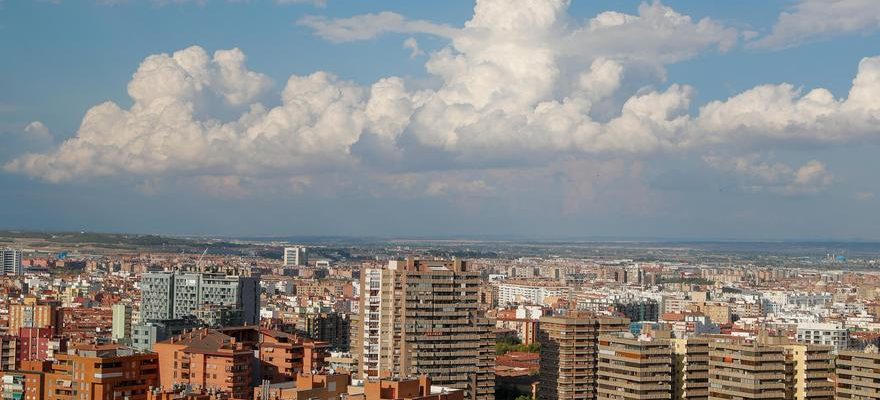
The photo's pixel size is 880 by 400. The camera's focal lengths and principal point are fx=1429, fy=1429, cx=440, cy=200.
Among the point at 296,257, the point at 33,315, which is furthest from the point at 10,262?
the point at 33,315

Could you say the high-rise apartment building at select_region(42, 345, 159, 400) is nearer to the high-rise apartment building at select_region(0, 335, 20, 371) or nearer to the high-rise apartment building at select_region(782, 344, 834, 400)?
the high-rise apartment building at select_region(0, 335, 20, 371)

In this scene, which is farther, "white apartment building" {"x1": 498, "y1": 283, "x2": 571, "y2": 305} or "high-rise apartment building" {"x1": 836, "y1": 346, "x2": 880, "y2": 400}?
"white apartment building" {"x1": 498, "y1": 283, "x2": 571, "y2": 305}

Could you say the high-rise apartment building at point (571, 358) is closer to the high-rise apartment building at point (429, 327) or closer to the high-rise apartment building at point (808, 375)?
the high-rise apartment building at point (429, 327)

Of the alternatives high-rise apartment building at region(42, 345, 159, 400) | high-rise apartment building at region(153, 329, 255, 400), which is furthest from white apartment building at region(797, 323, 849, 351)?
high-rise apartment building at region(42, 345, 159, 400)

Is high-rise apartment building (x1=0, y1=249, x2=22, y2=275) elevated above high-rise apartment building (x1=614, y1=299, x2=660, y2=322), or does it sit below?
above

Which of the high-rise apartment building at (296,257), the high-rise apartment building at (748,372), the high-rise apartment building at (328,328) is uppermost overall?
the high-rise apartment building at (296,257)

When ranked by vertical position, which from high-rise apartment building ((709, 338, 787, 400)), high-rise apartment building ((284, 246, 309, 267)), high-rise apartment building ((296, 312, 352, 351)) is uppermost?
high-rise apartment building ((284, 246, 309, 267))

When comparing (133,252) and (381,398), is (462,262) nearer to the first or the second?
(381,398)

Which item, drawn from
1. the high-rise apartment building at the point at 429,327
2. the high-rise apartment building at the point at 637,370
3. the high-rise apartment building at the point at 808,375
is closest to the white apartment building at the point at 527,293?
the high-rise apartment building at the point at 429,327
